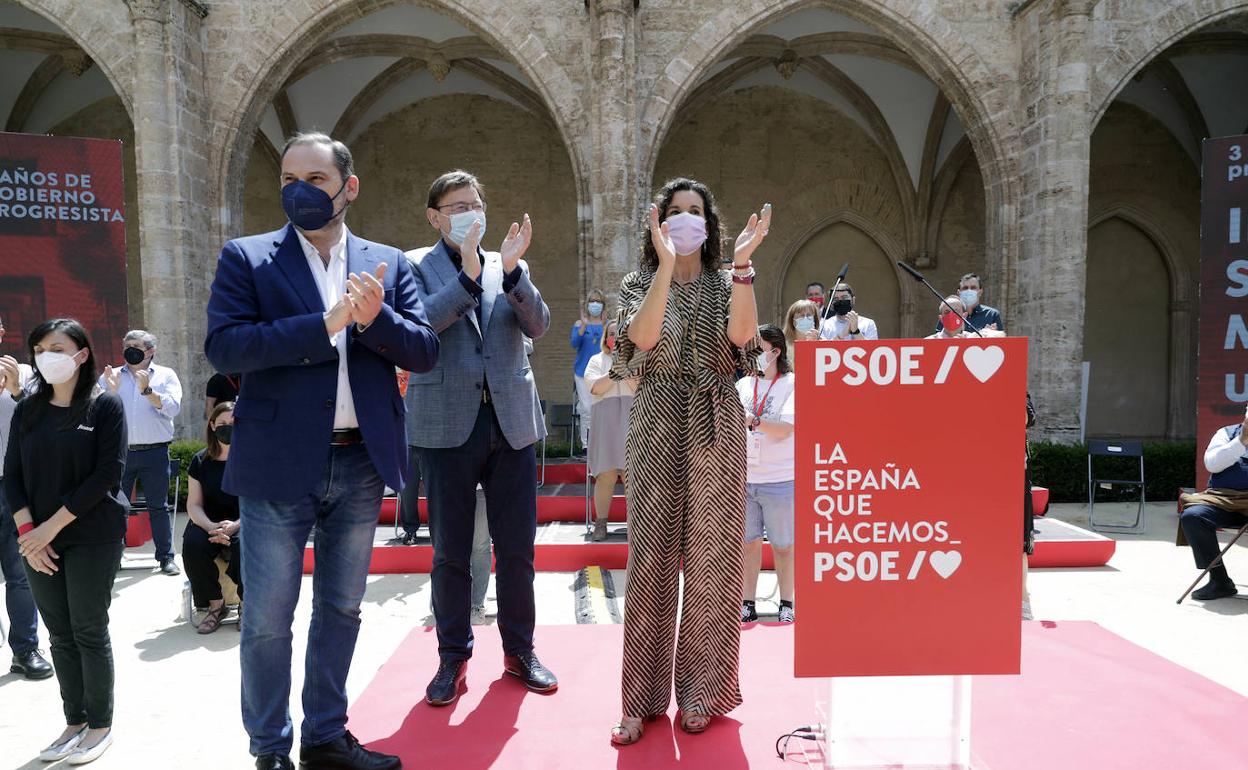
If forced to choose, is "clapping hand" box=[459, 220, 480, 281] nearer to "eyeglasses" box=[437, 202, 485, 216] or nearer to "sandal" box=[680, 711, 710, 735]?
"eyeglasses" box=[437, 202, 485, 216]

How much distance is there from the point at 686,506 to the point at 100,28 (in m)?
11.8

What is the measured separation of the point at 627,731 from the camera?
257 centimetres

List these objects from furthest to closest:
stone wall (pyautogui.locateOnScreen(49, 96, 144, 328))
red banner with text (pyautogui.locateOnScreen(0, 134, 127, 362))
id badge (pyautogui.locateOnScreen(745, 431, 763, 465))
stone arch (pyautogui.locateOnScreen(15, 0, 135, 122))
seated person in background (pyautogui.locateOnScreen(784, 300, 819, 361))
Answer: stone wall (pyautogui.locateOnScreen(49, 96, 144, 328)) → stone arch (pyautogui.locateOnScreen(15, 0, 135, 122)) → red banner with text (pyautogui.locateOnScreen(0, 134, 127, 362)) → seated person in background (pyautogui.locateOnScreen(784, 300, 819, 361)) → id badge (pyautogui.locateOnScreen(745, 431, 763, 465))

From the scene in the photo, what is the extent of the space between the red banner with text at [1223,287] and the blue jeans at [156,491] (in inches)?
400

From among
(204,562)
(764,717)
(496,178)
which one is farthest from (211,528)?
(496,178)

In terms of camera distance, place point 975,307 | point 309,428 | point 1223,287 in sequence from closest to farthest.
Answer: point 309,428, point 975,307, point 1223,287

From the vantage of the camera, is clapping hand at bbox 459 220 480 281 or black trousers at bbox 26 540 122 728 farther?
black trousers at bbox 26 540 122 728

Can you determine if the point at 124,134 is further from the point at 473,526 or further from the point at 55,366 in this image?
the point at 473,526

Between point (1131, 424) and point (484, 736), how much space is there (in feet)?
57.9

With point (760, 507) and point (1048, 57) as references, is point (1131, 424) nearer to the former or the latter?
point (1048, 57)

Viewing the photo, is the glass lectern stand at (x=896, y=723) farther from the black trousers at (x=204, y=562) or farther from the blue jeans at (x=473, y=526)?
the black trousers at (x=204, y=562)

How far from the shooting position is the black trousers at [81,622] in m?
3.11

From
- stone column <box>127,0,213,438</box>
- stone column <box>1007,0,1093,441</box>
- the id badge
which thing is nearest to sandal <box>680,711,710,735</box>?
the id badge

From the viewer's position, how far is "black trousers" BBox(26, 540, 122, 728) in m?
3.11
